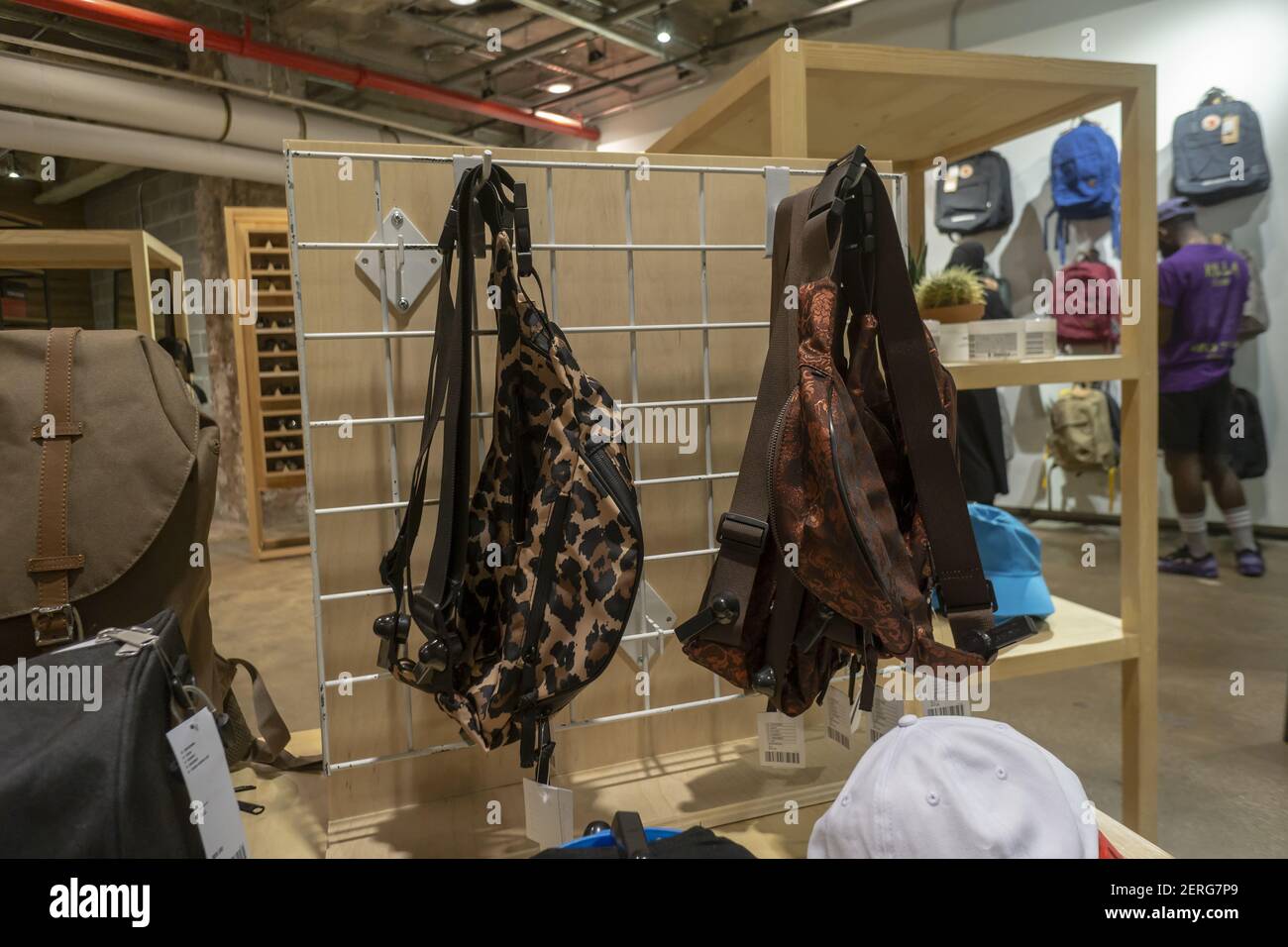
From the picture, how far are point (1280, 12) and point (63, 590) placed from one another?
17.7 feet

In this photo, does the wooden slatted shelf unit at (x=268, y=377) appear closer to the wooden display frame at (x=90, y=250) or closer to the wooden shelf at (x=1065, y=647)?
the wooden display frame at (x=90, y=250)

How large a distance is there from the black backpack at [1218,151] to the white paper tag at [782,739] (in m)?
4.51

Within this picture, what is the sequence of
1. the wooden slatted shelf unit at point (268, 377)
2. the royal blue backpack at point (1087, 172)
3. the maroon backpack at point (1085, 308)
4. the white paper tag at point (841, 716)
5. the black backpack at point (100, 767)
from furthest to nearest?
the wooden slatted shelf unit at point (268, 377) < the royal blue backpack at point (1087, 172) < the maroon backpack at point (1085, 308) < the white paper tag at point (841, 716) < the black backpack at point (100, 767)

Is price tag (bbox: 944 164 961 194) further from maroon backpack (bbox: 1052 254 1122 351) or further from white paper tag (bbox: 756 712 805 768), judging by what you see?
white paper tag (bbox: 756 712 805 768)

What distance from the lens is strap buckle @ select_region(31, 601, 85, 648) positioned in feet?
3.14

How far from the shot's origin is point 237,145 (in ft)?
16.7

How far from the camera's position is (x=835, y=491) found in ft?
2.55

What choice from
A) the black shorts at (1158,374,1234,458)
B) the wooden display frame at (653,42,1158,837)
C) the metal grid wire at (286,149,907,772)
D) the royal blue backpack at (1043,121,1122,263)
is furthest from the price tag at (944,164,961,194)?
the metal grid wire at (286,149,907,772)

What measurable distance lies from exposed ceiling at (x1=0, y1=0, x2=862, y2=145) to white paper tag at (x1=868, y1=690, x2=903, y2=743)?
4.10 metres

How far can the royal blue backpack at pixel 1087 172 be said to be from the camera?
15.0 ft

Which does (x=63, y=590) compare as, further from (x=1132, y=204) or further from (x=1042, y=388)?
(x=1042, y=388)

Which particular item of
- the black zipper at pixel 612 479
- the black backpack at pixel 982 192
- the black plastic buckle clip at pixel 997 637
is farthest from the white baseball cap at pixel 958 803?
the black backpack at pixel 982 192

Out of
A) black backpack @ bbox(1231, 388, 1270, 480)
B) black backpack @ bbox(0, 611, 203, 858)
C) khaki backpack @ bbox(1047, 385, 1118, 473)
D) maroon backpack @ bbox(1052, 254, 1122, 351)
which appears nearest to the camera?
black backpack @ bbox(0, 611, 203, 858)

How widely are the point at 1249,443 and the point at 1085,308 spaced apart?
43.0 inches
